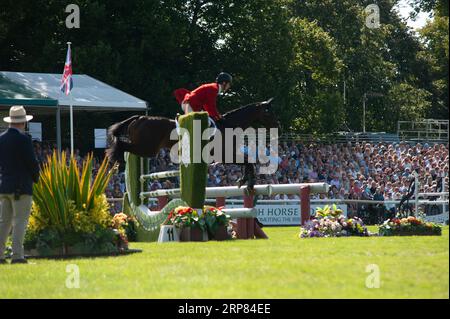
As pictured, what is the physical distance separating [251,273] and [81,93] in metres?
21.6

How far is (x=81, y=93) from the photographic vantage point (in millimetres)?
30344

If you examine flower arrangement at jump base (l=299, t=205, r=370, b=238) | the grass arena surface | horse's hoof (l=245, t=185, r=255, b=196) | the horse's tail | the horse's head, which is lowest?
flower arrangement at jump base (l=299, t=205, r=370, b=238)

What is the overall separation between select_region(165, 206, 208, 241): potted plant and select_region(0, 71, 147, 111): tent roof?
43.9 feet

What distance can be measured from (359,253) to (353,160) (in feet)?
78.5

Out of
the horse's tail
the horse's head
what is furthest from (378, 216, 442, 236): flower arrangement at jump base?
the horse's tail

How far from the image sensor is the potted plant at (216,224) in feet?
52.9

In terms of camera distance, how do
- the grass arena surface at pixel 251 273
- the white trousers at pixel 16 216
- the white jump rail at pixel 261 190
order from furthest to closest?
the white jump rail at pixel 261 190, the white trousers at pixel 16 216, the grass arena surface at pixel 251 273

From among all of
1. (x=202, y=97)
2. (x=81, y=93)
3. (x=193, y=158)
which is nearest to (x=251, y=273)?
(x=193, y=158)

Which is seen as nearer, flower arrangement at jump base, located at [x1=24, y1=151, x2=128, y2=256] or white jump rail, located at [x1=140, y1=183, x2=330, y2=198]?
flower arrangement at jump base, located at [x1=24, y1=151, x2=128, y2=256]

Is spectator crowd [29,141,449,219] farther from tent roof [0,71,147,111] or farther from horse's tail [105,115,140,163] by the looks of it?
horse's tail [105,115,140,163]

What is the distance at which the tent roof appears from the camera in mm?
29359

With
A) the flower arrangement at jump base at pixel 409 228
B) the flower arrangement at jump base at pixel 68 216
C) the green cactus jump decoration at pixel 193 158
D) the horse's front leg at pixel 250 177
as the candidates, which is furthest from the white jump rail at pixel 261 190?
the flower arrangement at jump base at pixel 68 216

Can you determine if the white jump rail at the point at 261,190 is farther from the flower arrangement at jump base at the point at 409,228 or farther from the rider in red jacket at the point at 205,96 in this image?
the rider in red jacket at the point at 205,96

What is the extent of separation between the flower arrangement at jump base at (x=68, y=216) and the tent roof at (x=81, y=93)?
50.8ft
